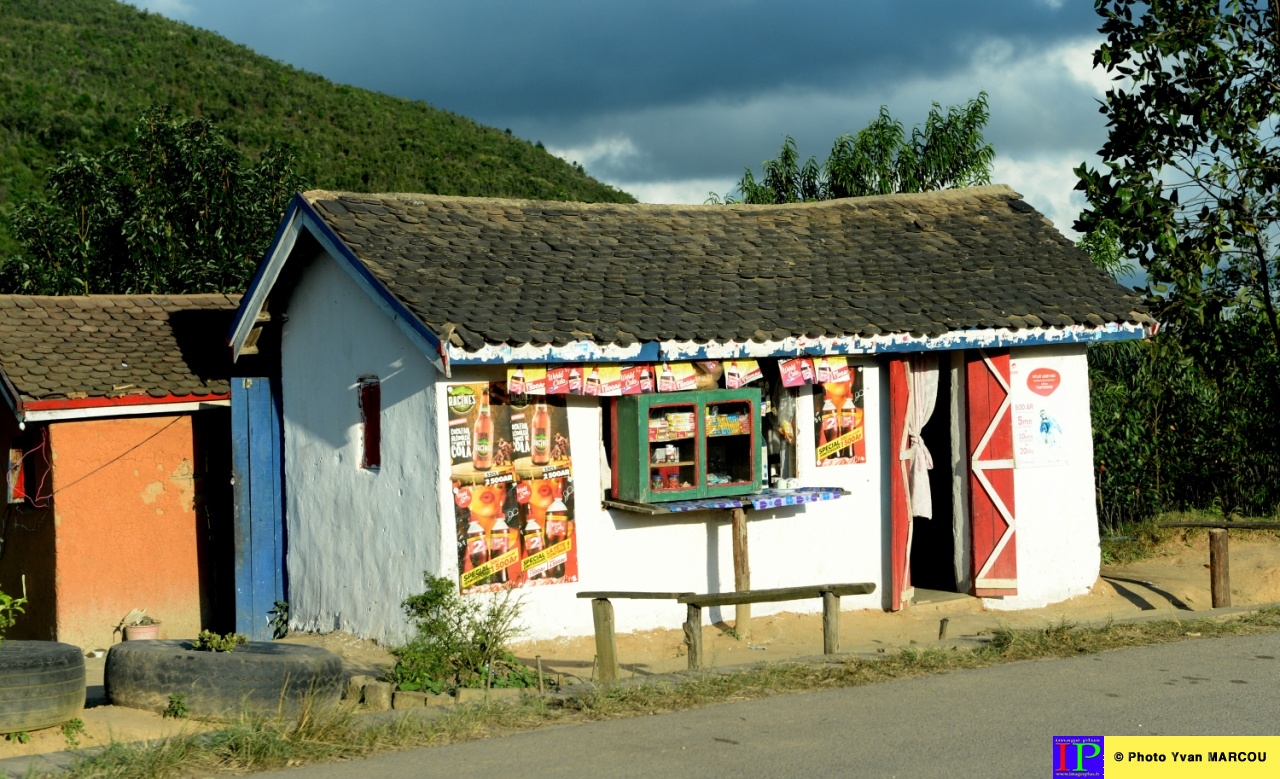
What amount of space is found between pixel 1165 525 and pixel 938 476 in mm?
2445

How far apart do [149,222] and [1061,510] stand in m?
15.2

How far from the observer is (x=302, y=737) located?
294 inches

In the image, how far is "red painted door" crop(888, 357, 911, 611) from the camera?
12453mm

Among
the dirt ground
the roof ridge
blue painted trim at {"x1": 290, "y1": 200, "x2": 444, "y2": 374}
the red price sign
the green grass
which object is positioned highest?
the roof ridge

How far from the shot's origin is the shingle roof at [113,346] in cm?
1316

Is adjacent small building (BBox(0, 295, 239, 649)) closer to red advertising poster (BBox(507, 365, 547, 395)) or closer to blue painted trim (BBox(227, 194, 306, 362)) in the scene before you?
blue painted trim (BBox(227, 194, 306, 362))

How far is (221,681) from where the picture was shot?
8500 mm

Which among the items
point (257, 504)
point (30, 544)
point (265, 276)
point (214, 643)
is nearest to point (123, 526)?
point (30, 544)

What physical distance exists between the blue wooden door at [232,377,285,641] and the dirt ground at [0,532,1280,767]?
101cm

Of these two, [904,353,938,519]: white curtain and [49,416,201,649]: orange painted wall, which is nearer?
[904,353,938,519]: white curtain

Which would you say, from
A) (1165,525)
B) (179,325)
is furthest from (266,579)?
(1165,525)

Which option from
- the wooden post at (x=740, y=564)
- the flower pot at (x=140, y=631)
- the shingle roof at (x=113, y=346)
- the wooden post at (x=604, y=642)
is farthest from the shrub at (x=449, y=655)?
the shingle roof at (x=113, y=346)

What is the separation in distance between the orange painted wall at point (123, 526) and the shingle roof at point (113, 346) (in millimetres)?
464

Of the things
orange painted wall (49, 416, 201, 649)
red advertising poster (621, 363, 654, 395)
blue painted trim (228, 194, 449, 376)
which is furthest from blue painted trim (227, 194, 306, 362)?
red advertising poster (621, 363, 654, 395)
